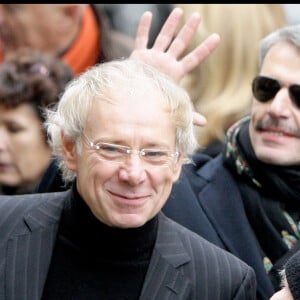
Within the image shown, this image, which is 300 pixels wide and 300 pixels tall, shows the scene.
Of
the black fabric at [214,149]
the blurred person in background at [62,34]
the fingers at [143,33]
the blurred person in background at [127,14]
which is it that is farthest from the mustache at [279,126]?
the blurred person in background at [127,14]

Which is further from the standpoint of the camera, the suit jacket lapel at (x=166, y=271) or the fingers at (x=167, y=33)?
the fingers at (x=167, y=33)

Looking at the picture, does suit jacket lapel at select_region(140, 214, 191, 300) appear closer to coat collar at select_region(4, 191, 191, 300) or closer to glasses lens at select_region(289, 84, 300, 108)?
coat collar at select_region(4, 191, 191, 300)

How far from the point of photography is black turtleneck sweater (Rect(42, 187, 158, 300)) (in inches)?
128

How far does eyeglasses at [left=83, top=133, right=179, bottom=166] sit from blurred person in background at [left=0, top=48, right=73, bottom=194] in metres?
1.18

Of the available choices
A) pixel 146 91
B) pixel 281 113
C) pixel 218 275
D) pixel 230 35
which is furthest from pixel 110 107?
pixel 230 35

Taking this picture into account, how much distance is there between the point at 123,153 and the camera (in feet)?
10.4

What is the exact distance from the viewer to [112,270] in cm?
330

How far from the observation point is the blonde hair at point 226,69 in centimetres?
433

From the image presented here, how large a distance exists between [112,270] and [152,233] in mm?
192

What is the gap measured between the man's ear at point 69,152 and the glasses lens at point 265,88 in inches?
37.2

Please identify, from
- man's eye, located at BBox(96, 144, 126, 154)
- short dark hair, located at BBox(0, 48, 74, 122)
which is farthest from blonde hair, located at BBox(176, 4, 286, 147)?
man's eye, located at BBox(96, 144, 126, 154)

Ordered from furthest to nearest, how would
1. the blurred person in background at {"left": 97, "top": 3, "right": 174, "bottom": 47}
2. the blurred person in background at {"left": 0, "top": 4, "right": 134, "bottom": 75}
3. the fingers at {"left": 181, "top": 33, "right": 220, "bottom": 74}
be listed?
the blurred person in background at {"left": 97, "top": 3, "right": 174, "bottom": 47}, the blurred person in background at {"left": 0, "top": 4, "right": 134, "bottom": 75}, the fingers at {"left": 181, "top": 33, "right": 220, "bottom": 74}

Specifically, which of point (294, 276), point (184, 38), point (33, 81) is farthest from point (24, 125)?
point (294, 276)

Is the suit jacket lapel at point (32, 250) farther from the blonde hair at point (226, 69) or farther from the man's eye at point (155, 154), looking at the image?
the blonde hair at point (226, 69)
